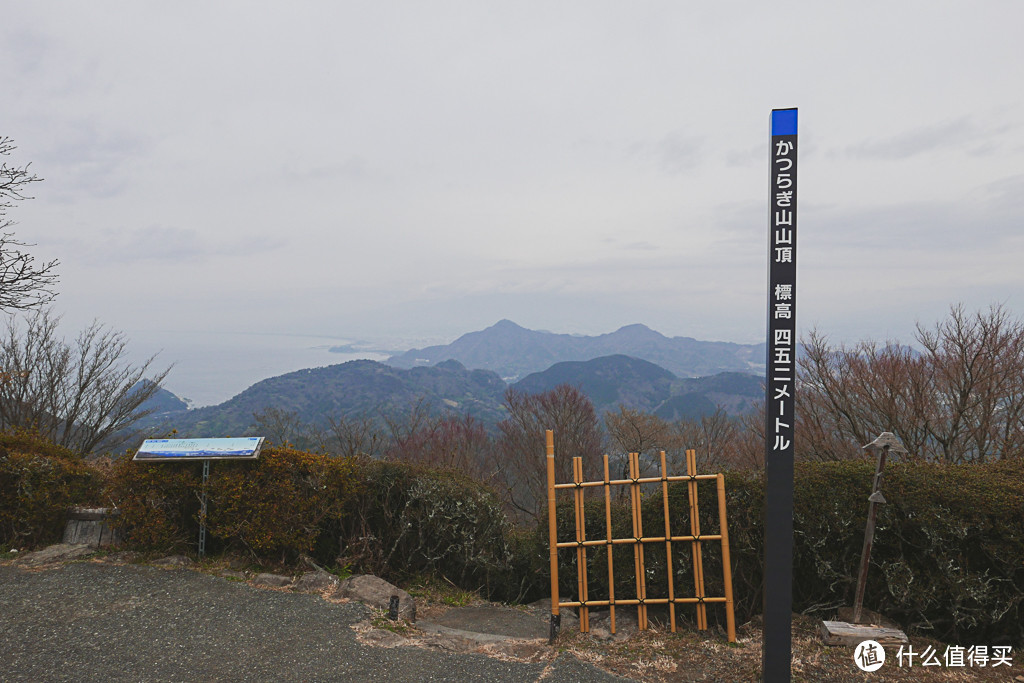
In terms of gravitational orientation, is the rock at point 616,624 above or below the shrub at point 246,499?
below

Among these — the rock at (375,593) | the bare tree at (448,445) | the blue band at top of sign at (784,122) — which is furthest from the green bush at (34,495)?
the bare tree at (448,445)

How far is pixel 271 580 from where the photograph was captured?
17.8 feet

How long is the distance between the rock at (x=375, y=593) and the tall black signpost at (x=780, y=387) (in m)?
2.90

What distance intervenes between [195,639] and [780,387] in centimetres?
459

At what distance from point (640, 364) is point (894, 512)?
133 meters

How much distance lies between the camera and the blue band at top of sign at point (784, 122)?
12.1ft

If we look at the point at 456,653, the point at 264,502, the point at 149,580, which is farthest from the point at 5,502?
the point at 456,653

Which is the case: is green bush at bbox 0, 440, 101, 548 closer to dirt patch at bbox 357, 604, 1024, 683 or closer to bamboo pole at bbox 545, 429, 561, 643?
dirt patch at bbox 357, 604, 1024, 683

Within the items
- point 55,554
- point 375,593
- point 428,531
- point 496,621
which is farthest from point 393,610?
point 55,554

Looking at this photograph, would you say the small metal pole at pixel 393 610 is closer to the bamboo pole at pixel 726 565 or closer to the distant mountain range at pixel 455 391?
the bamboo pole at pixel 726 565

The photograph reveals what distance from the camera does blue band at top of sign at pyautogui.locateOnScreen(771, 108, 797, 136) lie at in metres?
3.69

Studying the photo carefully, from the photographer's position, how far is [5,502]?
603 centimetres

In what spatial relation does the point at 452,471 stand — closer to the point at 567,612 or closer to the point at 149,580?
the point at 567,612

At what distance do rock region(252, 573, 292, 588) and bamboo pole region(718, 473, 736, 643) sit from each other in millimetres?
3948
